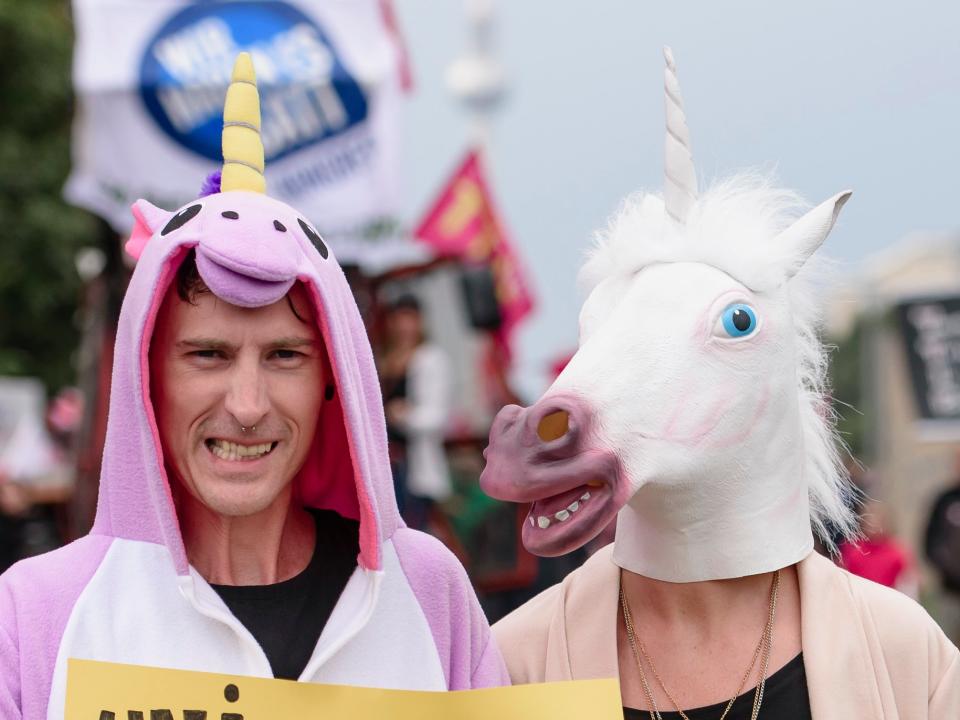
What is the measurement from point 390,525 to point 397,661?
8.9 inches

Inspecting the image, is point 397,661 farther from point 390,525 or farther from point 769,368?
point 769,368

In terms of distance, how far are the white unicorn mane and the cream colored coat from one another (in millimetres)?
181

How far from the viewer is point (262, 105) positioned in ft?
22.8

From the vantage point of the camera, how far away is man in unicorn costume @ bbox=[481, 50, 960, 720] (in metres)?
2.27

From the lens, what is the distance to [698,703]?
7.90 ft

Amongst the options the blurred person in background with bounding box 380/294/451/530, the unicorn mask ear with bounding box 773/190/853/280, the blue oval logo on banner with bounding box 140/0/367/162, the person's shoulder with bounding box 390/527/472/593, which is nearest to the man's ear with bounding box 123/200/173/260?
the person's shoulder with bounding box 390/527/472/593

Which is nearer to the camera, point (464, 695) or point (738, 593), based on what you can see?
point (464, 695)

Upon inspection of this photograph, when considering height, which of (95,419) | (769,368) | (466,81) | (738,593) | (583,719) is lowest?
(583,719)

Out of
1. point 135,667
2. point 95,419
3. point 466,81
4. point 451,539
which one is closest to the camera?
point 135,667

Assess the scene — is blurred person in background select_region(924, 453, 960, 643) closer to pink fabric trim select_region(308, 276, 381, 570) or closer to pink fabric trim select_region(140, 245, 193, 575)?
pink fabric trim select_region(308, 276, 381, 570)

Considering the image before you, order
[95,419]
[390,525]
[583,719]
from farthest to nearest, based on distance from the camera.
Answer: [95,419], [390,525], [583,719]

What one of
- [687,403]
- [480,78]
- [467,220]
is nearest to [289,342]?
[687,403]

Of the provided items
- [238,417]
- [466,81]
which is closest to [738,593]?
[238,417]

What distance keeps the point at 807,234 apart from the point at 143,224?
1.13 metres
